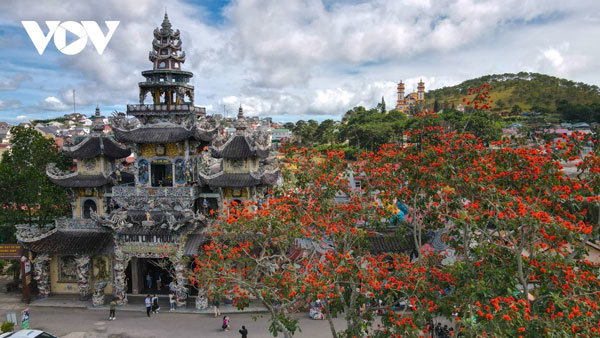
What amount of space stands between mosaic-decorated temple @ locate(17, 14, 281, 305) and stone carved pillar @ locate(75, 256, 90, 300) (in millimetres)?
53

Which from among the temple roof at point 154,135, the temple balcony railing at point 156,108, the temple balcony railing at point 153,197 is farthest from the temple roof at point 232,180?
the temple balcony railing at point 156,108

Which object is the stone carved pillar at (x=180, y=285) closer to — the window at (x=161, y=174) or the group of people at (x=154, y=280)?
the group of people at (x=154, y=280)

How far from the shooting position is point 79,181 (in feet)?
86.5

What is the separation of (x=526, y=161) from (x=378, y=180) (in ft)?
16.4

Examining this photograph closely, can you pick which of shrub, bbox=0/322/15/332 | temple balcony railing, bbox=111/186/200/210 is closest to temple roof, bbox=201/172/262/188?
temple balcony railing, bbox=111/186/200/210

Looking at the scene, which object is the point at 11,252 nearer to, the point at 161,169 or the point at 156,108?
the point at 161,169

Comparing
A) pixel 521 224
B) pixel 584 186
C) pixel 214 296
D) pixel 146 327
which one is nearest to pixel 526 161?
pixel 584 186

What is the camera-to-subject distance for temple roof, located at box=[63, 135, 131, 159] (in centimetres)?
2650

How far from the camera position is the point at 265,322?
21.8 m

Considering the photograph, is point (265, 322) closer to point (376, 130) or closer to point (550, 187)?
point (550, 187)

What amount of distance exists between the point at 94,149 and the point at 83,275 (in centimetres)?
795

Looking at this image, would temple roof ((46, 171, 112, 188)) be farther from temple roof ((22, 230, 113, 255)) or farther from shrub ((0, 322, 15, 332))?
shrub ((0, 322, 15, 332))

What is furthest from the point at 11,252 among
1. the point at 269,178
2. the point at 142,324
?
the point at 269,178

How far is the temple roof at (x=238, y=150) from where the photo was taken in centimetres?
2578
